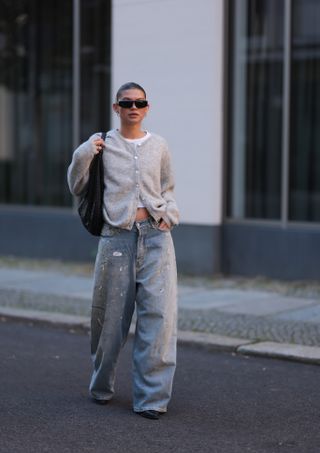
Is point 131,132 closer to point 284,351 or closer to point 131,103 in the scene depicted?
point 131,103

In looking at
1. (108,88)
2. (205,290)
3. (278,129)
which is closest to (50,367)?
(205,290)

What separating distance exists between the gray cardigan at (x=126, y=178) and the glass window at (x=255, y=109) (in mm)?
6442

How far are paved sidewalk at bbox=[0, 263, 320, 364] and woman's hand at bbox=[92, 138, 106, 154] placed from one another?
2.66 metres

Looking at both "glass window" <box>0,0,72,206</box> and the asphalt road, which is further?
"glass window" <box>0,0,72,206</box>

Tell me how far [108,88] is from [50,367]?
23.6 feet

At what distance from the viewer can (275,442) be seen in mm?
5047

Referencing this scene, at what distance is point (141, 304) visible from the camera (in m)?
5.54

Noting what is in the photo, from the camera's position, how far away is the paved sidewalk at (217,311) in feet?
25.4

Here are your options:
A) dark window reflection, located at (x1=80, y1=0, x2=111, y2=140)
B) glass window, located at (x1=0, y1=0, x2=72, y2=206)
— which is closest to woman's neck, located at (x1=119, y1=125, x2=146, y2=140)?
dark window reflection, located at (x1=80, y1=0, x2=111, y2=140)

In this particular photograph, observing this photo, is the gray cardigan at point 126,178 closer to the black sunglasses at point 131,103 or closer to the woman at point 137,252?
the woman at point 137,252

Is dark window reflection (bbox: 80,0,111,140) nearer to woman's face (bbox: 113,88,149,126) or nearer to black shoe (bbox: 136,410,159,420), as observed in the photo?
woman's face (bbox: 113,88,149,126)

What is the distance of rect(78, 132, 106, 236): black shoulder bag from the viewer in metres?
5.49

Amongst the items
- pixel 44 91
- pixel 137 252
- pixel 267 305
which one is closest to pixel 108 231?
pixel 137 252

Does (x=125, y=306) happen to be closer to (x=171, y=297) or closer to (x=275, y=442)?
(x=171, y=297)
